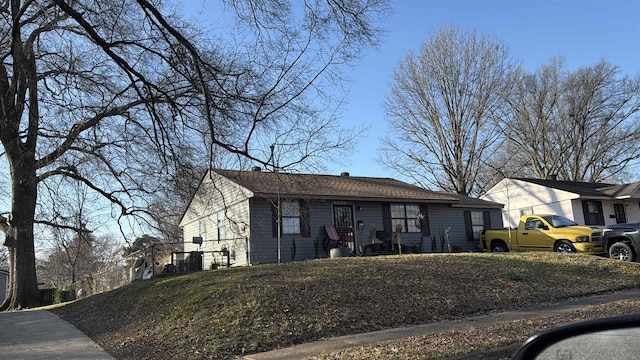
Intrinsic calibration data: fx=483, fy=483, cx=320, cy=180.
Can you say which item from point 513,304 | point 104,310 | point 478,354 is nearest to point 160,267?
point 104,310

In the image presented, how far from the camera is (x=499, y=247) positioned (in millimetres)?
20688

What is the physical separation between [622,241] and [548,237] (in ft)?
8.82

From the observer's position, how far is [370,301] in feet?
30.0

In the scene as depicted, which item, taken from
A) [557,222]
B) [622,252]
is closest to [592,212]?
[557,222]

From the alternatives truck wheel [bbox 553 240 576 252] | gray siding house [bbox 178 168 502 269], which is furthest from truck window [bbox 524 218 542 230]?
gray siding house [bbox 178 168 502 269]

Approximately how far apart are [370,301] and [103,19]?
7207 mm

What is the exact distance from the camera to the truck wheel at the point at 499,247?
67.3ft

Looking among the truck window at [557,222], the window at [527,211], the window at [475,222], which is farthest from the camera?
the window at [527,211]

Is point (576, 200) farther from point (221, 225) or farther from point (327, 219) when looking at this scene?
point (221, 225)

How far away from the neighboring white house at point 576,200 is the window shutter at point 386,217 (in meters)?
9.36

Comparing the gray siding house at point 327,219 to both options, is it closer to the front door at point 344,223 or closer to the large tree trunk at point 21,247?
the front door at point 344,223

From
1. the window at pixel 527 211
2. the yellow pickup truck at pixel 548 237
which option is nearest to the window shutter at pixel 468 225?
the yellow pickup truck at pixel 548 237

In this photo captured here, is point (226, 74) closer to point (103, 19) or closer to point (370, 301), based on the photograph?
point (103, 19)

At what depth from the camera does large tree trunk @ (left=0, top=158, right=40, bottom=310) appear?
16.7 metres
